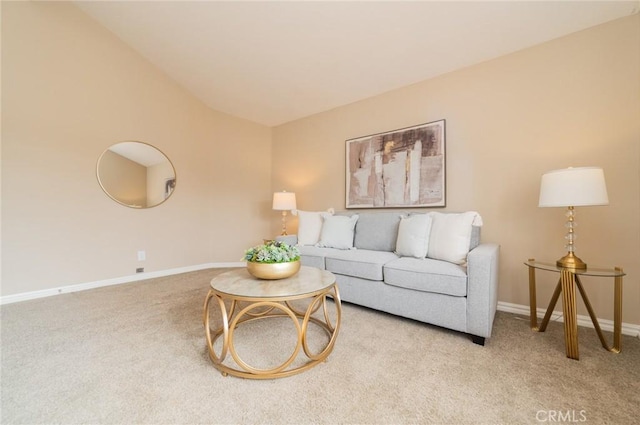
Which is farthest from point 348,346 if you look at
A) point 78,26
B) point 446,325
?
point 78,26

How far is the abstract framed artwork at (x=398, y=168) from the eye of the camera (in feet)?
8.91

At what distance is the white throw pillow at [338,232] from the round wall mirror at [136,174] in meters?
2.34

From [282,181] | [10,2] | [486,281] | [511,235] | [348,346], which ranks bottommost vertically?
[348,346]

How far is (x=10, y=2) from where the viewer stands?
2.38 m

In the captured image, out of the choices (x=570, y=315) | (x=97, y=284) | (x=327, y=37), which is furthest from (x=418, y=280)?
(x=97, y=284)

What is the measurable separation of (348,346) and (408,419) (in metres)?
0.61

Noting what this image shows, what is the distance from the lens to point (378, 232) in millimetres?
2730

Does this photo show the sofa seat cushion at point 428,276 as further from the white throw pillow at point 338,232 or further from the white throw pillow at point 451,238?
the white throw pillow at point 338,232

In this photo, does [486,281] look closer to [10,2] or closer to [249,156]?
[249,156]

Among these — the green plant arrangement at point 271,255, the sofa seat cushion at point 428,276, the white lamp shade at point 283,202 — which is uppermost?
the white lamp shade at point 283,202

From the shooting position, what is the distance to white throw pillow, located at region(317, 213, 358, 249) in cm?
281

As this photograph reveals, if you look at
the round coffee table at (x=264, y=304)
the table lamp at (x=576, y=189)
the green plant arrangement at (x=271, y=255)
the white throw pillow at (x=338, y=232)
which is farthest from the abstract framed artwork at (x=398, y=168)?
the green plant arrangement at (x=271, y=255)

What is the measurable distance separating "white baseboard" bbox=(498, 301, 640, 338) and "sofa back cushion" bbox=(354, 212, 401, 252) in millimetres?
1113

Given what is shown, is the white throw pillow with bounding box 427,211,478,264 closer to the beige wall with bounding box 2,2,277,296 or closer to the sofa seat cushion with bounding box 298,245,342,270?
the sofa seat cushion with bounding box 298,245,342,270
